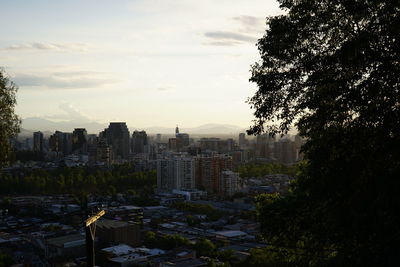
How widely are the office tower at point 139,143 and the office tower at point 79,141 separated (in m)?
9.23

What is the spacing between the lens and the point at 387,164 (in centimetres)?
400

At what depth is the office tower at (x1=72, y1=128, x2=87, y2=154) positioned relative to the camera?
69.4m

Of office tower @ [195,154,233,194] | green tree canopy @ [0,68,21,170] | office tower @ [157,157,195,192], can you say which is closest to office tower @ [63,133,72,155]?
office tower @ [157,157,195,192]

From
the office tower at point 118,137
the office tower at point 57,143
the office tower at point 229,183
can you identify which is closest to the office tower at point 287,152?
the office tower at point 118,137

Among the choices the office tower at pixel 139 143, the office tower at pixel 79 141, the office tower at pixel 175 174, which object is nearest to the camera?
the office tower at pixel 175 174

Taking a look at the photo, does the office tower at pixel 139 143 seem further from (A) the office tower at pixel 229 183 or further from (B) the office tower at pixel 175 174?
(A) the office tower at pixel 229 183

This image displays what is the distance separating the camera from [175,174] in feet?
131

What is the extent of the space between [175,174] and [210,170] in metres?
2.77

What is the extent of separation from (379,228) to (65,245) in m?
15.3

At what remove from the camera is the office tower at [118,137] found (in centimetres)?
7162

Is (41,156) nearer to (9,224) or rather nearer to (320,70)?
(9,224)

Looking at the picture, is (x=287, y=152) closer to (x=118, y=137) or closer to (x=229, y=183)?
(x=118, y=137)

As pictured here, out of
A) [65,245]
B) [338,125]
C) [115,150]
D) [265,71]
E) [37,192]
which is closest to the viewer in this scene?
[338,125]

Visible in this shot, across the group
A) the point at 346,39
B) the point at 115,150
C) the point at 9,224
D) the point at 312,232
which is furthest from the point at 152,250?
the point at 115,150
